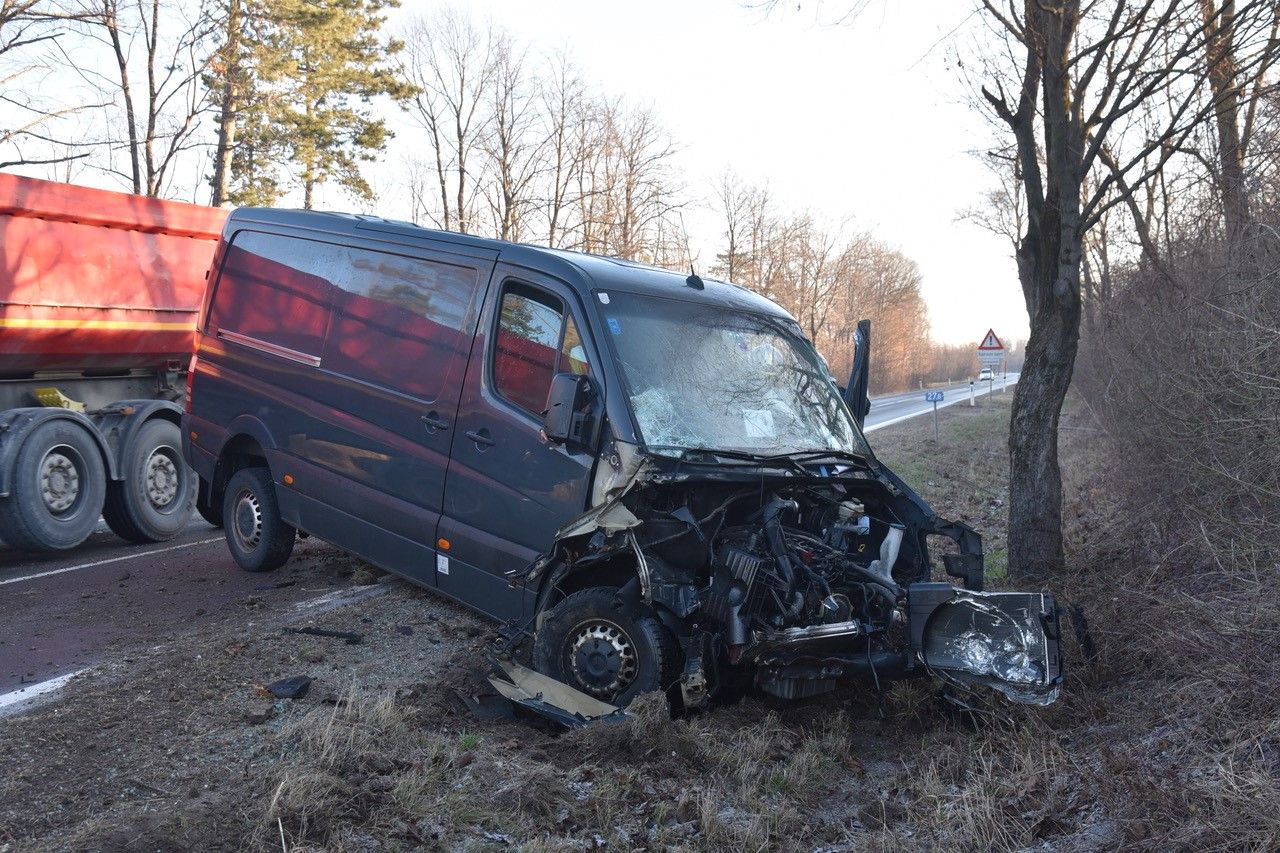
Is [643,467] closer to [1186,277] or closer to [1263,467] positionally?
[1263,467]

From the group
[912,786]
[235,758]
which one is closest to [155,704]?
[235,758]

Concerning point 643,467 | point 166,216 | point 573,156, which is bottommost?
point 643,467

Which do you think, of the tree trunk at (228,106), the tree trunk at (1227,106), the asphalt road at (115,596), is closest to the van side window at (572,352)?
the asphalt road at (115,596)

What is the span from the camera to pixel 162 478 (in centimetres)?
1019

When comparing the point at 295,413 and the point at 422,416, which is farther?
the point at 295,413

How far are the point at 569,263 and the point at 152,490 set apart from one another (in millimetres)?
6172

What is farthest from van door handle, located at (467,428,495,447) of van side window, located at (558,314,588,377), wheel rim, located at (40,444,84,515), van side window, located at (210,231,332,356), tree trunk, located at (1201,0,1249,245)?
tree trunk, located at (1201,0,1249,245)

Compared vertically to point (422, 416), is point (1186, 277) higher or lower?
higher

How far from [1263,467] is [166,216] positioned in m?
9.61

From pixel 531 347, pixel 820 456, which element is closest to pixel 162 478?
pixel 531 347

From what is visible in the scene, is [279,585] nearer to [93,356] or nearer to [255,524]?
[255,524]

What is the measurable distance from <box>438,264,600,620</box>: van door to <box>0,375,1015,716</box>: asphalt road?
1813 millimetres

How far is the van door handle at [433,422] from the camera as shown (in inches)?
242

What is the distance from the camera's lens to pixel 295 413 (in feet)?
23.6
